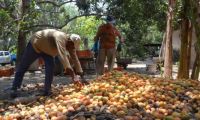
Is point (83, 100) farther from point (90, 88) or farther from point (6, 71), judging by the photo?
point (6, 71)

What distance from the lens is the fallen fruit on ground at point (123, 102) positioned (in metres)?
5.34

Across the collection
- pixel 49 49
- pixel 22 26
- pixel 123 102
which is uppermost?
pixel 22 26

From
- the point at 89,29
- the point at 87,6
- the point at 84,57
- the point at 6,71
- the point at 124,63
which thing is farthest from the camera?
the point at 89,29

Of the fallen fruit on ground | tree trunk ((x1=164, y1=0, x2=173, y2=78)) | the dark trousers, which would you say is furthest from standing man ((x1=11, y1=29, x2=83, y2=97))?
tree trunk ((x1=164, y1=0, x2=173, y2=78))

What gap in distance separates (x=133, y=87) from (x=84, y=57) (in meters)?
10.2

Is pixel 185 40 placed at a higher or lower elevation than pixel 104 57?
higher

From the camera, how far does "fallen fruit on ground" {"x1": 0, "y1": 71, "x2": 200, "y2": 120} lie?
534 cm

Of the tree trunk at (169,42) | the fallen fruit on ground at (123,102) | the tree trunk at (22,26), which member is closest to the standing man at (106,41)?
the tree trunk at (169,42)

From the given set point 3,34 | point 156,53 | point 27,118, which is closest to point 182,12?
point 27,118

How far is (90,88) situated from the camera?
21.7 feet

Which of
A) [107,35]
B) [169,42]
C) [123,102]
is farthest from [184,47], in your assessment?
[123,102]

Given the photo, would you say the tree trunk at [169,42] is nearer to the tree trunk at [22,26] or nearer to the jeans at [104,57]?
the jeans at [104,57]

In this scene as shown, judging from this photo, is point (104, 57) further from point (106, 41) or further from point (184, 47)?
point (184, 47)

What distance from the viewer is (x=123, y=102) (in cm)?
580
